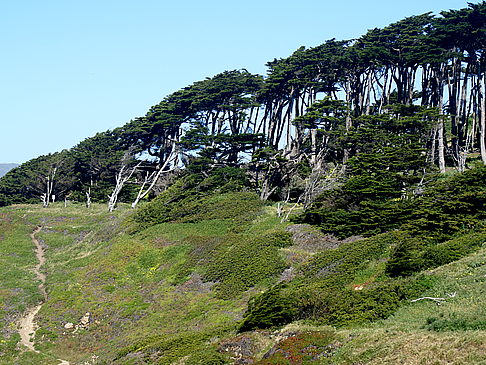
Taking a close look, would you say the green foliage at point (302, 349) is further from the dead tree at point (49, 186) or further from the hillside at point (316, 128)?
the dead tree at point (49, 186)

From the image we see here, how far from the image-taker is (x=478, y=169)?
35781mm

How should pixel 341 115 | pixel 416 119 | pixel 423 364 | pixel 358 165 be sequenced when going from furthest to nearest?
pixel 341 115 < pixel 416 119 < pixel 358 165 < pixel 423 364

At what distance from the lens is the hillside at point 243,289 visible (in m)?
19.7

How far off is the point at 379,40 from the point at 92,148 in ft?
151

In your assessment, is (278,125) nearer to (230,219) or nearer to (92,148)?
(230,219)

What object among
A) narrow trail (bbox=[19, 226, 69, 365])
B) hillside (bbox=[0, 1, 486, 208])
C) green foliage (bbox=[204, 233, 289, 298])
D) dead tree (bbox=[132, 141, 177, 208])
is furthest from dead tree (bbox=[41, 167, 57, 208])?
green foliage (bbox=[204, 233, 289, 298])

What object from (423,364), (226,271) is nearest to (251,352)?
(423,364)

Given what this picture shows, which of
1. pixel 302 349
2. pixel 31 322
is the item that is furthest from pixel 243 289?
pixel 302 349

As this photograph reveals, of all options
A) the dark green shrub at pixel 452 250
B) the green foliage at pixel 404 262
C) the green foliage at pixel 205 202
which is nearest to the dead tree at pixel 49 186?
the green foliage at pixel 205 202

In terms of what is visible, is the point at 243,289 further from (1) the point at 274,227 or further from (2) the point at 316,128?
(2) the point at 316,128

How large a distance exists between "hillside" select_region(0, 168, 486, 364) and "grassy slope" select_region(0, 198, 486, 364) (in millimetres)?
93

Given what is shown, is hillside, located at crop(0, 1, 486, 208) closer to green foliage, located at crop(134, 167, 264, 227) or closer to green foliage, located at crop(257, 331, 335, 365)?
green foliage, located at crop(134, 167, 264, 227)

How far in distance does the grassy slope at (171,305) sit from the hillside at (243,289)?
93mm

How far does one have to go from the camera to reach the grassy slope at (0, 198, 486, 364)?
1819 centimetres
